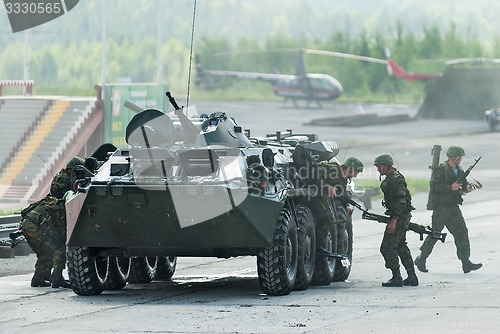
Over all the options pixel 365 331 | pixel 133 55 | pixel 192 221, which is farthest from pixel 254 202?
pixel 133 55

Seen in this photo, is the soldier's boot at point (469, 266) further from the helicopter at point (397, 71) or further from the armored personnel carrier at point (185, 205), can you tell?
the helicopter at point (397, 71)

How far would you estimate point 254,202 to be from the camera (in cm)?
1719

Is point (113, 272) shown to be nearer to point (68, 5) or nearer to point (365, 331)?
point (365, 331)

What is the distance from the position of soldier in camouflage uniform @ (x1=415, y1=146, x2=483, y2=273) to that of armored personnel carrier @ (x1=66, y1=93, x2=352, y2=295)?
3237mm

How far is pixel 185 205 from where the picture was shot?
1719 centimetres

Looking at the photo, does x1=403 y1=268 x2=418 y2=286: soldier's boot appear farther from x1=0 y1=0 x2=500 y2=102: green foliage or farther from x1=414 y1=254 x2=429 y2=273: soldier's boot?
x1=0 y1=0 x2=500 y2=102: green foliage

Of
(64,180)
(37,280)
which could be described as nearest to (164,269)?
(37,280)

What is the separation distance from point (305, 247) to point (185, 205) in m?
1.98

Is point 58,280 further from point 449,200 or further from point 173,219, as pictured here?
point 449,200

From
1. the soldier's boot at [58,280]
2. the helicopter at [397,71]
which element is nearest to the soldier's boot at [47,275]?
the soldier's boot at [58,280]

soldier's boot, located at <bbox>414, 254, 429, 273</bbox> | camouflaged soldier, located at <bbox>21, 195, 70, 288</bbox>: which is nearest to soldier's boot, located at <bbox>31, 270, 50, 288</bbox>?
camouflaged soldier, located at <bbox>21, 195, 70, 288</bbox>

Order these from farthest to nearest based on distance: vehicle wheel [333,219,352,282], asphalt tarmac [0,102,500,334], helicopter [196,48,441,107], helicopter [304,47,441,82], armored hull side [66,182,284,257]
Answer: helicopter [196,48,441,107]
helicopter [304,47,441,82]
vehicle wheel [333,219,352,282]
armored hull side [66,182,284,257]
asphalt tarmac [0,102,500,334]

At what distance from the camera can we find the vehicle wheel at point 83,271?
57.7 ft

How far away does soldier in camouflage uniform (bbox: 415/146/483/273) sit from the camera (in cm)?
2111
